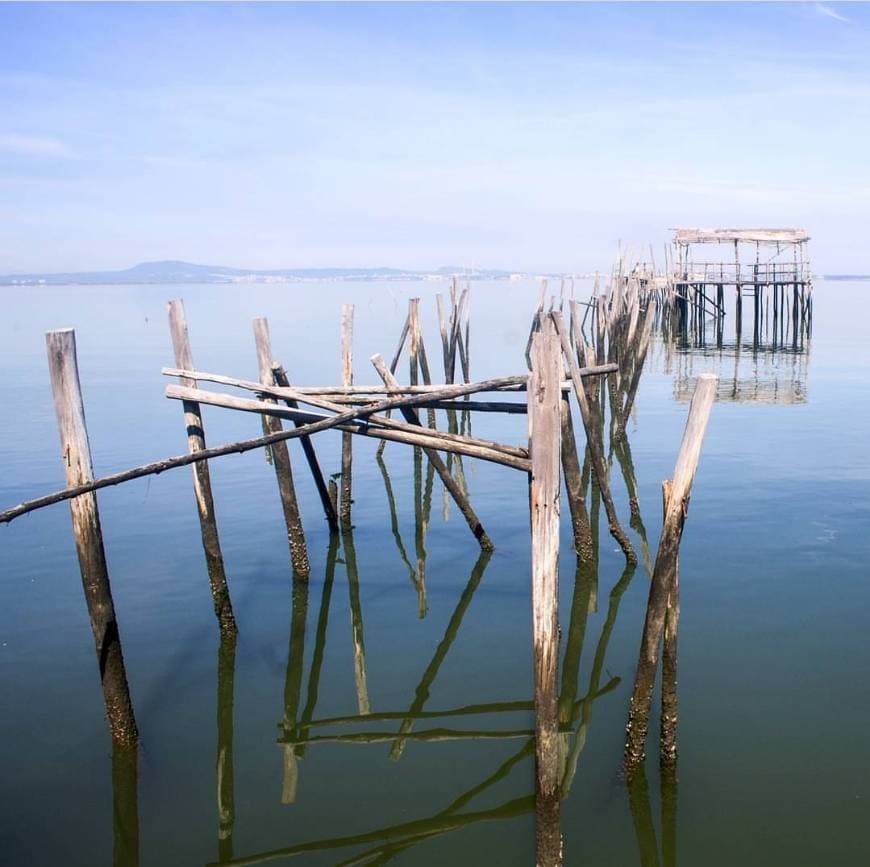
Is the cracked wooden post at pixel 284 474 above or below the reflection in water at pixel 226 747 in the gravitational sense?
above

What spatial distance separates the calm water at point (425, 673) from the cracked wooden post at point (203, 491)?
33 centimetres

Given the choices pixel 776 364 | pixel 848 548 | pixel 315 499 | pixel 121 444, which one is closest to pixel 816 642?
pixel 848 548

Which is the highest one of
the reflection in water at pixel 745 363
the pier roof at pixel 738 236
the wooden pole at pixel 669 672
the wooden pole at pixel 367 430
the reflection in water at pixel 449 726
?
the pier roof at pixel 738 236

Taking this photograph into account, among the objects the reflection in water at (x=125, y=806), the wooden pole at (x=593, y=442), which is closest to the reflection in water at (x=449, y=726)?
the wooden pole at (x=593, y=442)

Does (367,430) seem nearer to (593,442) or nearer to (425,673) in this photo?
(425,673)

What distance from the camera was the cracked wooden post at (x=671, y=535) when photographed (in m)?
4.93

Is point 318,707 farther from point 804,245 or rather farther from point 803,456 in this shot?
point 804,245

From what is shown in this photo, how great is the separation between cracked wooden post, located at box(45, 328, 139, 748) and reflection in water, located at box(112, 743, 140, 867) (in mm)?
215

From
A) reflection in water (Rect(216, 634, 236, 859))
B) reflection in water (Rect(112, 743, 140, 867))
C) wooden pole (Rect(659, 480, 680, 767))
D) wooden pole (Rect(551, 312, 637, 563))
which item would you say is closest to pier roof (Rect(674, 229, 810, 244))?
wooden pole (Rect(551, 312, 637, 563))

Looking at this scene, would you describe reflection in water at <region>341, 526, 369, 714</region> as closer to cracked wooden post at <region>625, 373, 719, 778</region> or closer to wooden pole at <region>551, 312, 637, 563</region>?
cracked wooden post at <region>625, 373, 719, 778</region>

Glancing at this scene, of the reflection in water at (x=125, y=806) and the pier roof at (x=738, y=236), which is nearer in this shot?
the reflection in water at (x=125, y=806)

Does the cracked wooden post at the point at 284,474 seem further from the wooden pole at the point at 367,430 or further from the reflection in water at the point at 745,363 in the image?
the reflection in water at the point at 745,363

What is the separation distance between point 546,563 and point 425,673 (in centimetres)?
284

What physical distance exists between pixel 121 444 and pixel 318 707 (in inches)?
426
